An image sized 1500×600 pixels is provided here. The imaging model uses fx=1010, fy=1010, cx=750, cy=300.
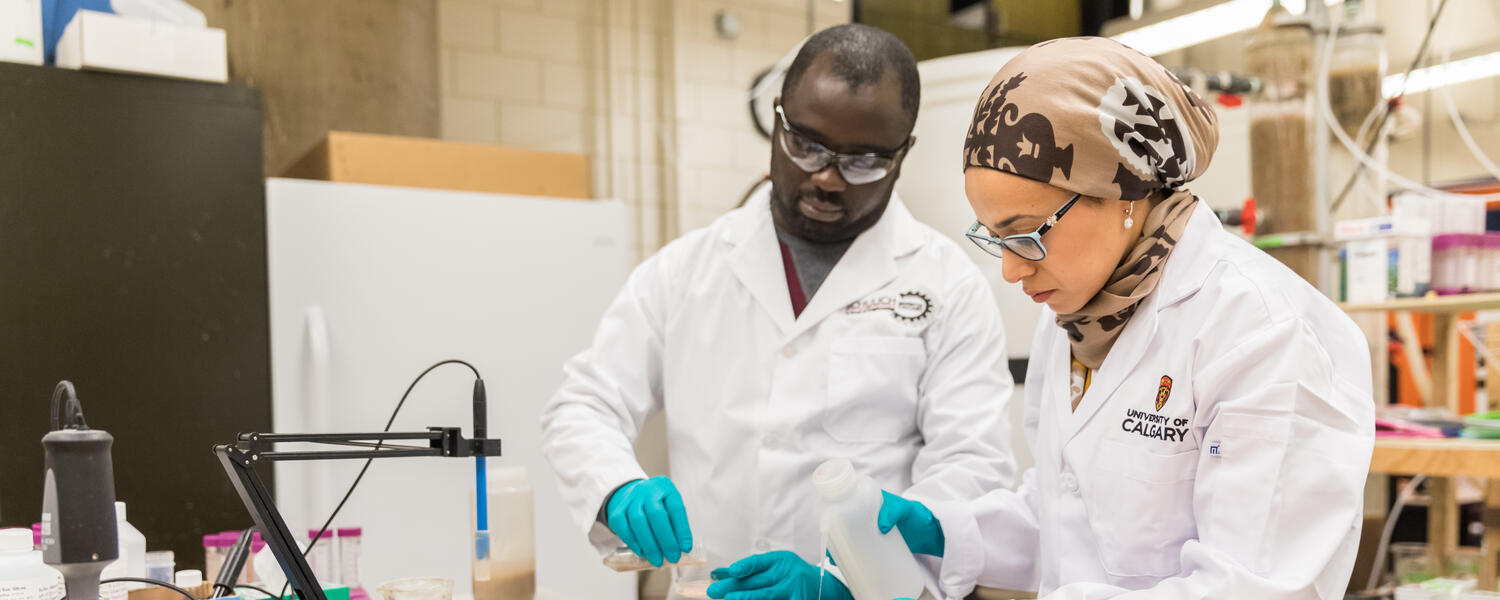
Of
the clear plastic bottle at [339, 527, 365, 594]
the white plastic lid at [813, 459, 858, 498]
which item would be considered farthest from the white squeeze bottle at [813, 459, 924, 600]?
the clear plastic bottle at [339, 527, 365, 594]

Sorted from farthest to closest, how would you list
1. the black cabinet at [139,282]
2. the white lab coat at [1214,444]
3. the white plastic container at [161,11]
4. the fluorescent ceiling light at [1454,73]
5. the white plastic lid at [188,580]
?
1. the fluorescent ceiling light at [1454,73]
2. the white plastic container at [161,11]
3. the black cabinet at [139,282]
4. the white plastic lid at [188,580]
5. the white lab coat at [1214,444]

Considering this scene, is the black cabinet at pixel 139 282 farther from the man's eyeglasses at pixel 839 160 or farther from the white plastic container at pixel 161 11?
the man's eyeglasses at pixel 839 160

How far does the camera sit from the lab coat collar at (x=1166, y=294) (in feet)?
3.49

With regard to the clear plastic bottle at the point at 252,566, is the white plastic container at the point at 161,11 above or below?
above

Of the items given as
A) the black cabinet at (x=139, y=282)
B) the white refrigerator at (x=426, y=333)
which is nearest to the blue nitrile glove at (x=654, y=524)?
the white refrigerator at (x=426, y=333)

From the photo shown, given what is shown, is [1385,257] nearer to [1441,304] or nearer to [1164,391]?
[1441,304]

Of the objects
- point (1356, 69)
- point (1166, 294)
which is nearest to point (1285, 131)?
point (1356, 69)

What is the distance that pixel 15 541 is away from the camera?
1.13 m

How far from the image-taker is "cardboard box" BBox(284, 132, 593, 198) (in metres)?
2.45

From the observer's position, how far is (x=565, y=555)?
2.55 metres

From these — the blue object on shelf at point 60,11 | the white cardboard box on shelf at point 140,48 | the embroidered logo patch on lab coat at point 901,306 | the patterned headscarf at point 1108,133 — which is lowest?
the embroidered logo patch on lab coat at point 901,306

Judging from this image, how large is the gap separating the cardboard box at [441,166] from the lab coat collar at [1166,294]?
1880 mm

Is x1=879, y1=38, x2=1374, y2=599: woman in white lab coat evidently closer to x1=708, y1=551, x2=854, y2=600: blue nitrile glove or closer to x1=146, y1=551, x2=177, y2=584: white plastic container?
x1=708, y1=551, x2=854, y2=600: blue nitrile glove

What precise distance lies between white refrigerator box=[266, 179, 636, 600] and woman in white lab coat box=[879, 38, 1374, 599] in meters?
1.56
